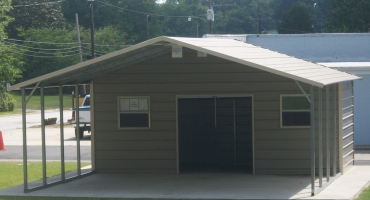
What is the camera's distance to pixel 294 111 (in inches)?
525

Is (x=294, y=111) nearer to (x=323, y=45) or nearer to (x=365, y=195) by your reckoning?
(x=365, y=195)

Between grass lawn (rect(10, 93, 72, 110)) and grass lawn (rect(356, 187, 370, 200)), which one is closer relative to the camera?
grass lawn (rect(356, 187, 370, 200))

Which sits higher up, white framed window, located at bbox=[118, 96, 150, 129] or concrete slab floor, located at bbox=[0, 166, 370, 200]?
white framed window, located at bbox=[118, 96, 150, 129]

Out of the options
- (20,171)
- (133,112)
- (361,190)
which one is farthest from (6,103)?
(361,190)

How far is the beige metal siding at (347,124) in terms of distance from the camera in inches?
538

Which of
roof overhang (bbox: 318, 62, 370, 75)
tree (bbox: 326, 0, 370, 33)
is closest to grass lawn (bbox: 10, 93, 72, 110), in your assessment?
tree (bbox: 326, 0, 370, 33)

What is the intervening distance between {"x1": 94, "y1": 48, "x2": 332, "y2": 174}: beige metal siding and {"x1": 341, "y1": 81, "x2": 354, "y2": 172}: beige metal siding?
3.55 ft

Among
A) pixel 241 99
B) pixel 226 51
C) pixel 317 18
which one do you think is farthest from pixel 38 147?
pixel 317 18

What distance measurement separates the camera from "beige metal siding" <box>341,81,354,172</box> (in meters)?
13.7

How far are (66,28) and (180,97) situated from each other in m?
58.7

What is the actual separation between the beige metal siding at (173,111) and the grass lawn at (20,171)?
156 cm

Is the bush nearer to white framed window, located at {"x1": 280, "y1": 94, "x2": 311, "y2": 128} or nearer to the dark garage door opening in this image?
the dark garage door opening

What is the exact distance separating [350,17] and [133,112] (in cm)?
4131

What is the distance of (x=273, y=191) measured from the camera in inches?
437
